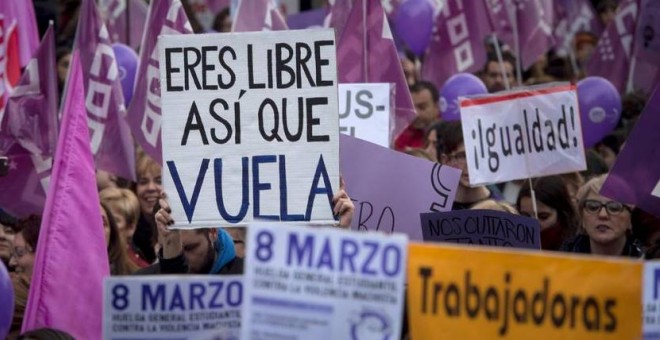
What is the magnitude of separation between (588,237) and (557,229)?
79 cm

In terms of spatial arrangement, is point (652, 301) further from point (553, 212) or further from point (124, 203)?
point (124, 203)

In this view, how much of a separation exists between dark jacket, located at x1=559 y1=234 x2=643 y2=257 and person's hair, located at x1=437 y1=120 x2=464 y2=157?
4.64ft

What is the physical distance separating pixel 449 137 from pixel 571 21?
7925 mm

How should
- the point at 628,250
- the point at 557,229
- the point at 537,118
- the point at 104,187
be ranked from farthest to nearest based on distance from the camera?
the point at 104,187
the point at 537,118
the point at 557,229
the point at 628,250

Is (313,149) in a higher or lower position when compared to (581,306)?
higher

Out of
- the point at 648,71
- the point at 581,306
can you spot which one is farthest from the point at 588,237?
the point at 648,71

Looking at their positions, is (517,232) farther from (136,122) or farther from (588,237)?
(136,122)

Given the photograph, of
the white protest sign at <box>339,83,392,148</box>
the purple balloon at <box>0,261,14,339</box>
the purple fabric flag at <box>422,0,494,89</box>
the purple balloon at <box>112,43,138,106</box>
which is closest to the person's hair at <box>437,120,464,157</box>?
the white protest sign at <box>339,83,392,148</box>

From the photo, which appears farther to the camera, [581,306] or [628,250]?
[628,250]

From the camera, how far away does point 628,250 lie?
23.7ft

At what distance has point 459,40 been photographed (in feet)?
41.4

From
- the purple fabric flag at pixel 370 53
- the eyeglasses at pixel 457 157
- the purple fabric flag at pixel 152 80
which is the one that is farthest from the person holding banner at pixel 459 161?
the purple fabric flag at pixel 152 80

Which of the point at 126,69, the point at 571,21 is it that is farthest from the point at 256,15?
the point at 571,21

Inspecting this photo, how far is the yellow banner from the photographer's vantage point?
4426mm
